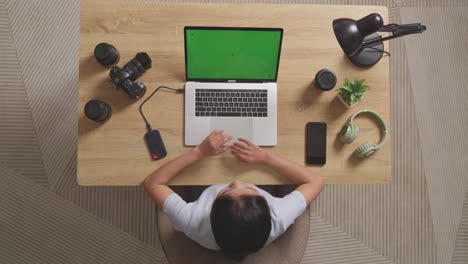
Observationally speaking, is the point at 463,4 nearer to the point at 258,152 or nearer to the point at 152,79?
the point at 258,152

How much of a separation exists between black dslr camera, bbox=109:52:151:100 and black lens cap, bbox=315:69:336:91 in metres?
0.59

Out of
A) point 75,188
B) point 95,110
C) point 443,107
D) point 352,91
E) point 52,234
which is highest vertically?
point 352,91

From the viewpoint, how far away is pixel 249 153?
1.25 m

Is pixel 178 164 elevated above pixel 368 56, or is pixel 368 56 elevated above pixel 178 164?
pixel 368 56

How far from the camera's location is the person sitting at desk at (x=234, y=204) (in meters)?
1.08

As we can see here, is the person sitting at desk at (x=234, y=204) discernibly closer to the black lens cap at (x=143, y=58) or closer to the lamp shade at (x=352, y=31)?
the black lens cap at (x=143, y=58)

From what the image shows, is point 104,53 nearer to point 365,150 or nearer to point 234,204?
point 234,204

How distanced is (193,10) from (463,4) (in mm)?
1625

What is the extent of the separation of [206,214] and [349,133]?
1.81ft

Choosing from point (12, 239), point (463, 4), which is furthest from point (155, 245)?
point (463, 4)

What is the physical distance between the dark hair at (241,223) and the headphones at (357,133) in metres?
0.38

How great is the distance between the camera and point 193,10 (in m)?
1.30

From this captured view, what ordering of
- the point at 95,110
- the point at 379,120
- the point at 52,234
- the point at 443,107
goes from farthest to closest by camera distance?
1. the point at 443,107
2. the point at 52,234
3. the point at 379,120
4. the point at 95,110

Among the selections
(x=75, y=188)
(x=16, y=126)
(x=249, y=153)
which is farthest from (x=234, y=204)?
(x=16, y=126)
